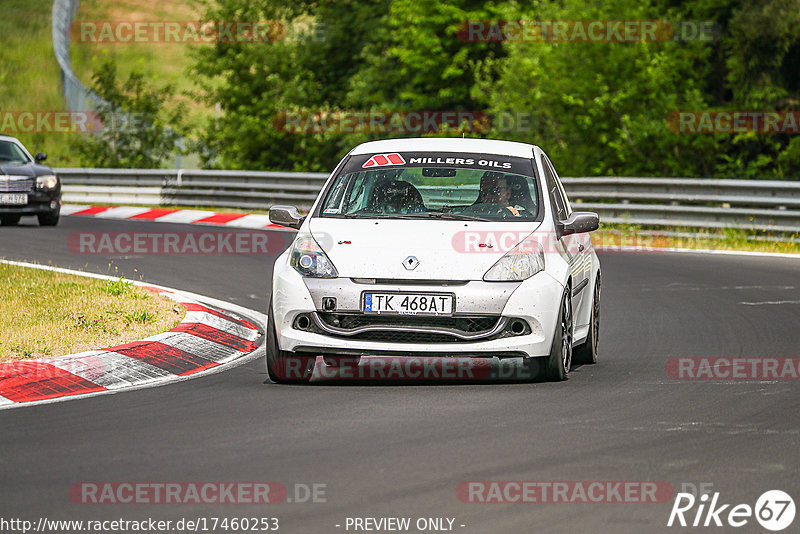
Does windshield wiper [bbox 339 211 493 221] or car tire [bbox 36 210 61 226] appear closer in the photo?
windshield wiper [bbox 339 211 493 221]

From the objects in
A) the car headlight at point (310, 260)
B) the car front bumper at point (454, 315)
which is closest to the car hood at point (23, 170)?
the car headlight at point (310, 260)

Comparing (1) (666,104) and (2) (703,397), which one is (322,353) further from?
(1) (666,104)

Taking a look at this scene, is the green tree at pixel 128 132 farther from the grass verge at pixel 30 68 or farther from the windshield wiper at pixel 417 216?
the windshield wiper at pixel 417 216

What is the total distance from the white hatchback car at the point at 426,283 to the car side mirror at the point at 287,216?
0.04ft

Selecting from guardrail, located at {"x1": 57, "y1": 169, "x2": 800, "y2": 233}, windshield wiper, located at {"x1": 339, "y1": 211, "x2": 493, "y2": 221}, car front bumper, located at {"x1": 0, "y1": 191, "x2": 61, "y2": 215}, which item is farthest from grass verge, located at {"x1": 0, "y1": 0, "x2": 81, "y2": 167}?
windshield wiper, located at {"x1": 339, "y1": 211, "x2": 493, "y2": 221}

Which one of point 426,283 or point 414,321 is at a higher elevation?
point 426,283

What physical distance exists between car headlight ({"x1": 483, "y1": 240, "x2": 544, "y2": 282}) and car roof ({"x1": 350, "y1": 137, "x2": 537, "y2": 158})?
124 centimetres

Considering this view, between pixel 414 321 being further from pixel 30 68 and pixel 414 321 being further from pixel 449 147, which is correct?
pixel 30 68

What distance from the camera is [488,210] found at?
365 inches

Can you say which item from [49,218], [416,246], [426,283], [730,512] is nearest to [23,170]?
[49,218]

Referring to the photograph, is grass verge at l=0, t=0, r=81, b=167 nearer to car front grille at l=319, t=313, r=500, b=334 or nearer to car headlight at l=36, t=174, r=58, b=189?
car headlight at l=36, t=174, r=58, b=189

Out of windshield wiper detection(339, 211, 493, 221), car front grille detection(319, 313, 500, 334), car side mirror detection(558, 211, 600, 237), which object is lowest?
car front grille detection(319, 313, 500, 334)

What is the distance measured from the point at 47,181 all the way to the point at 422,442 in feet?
59.3

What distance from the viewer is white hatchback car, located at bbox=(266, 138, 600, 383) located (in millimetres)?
8391
